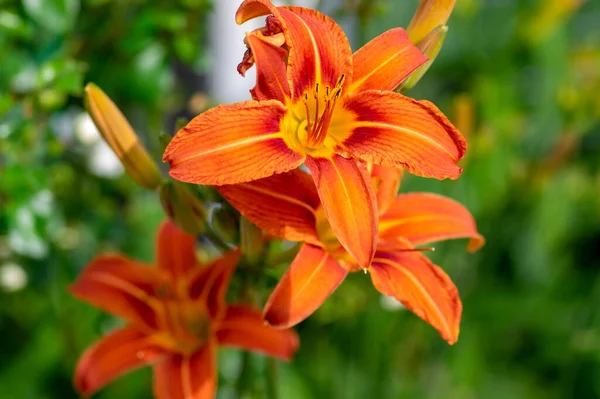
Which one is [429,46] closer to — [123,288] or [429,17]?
[429,17]

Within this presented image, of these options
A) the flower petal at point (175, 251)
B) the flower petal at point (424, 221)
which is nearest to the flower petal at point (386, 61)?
the flower petal at point (424, 221)

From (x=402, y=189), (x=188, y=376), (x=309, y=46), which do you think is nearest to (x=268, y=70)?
(x=309, y=46)

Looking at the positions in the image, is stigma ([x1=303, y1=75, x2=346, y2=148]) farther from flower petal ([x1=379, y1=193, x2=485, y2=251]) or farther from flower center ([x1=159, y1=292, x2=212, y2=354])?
flower center ([x1=159, y1=292, x2=212, y2=354])

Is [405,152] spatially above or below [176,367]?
above

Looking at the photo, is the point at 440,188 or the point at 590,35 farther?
the point at 590,35

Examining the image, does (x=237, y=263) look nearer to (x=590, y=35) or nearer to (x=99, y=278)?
(x=99, y=278)

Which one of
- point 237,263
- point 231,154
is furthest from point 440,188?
point 231,154
